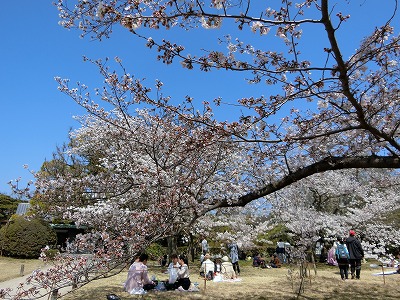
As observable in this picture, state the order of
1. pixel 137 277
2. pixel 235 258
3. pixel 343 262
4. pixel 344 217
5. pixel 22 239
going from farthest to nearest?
pixel 22 239 → pixel 344 217 → pixel 235 258 → pixel 343 262 → pixel 137 277

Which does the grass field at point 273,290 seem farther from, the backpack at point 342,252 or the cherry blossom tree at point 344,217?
the cherry blossom tree at point 344,217

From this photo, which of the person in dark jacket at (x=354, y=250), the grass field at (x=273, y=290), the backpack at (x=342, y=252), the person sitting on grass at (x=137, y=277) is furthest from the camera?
the backpack at (x=342, y=252)

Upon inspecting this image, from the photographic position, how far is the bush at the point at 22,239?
16656 millimetres

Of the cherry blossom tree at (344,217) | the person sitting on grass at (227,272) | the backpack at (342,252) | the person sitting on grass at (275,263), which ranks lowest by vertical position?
the person sitting on grass at (227,272)

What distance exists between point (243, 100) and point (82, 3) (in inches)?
81.9

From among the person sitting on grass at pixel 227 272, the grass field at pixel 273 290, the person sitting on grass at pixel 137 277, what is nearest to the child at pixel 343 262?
the grass field at pixel 273 290

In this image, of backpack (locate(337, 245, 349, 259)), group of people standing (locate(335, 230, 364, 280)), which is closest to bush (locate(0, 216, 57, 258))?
backpack (locate(337, 245, 349, 259))

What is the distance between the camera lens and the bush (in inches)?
656

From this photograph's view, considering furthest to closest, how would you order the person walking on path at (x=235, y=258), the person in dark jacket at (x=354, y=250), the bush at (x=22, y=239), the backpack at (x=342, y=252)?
the bush at (x=22, y=239) → the person walking on path at (x=235, y=258) → the backpack at (x=342, y=252) → the person in dark jacket at (x=354, y=250)

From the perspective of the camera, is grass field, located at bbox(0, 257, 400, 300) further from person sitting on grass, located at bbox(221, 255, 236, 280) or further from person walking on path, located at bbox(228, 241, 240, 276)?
person walking on path, located at bbox(228, 241, 240, 276)

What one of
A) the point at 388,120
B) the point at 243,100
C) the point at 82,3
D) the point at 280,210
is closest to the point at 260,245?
the point at 280,210

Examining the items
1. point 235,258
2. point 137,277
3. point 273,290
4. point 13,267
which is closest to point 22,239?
point 13,267

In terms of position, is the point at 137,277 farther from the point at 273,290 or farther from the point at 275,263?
the point at 275,263

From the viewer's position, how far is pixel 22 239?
16656mm
